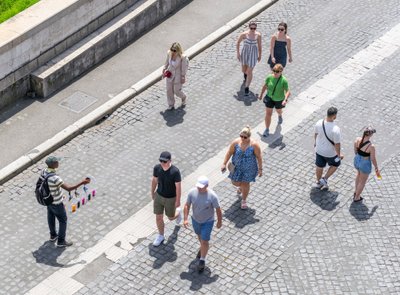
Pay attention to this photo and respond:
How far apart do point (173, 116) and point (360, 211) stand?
4198 millimetres

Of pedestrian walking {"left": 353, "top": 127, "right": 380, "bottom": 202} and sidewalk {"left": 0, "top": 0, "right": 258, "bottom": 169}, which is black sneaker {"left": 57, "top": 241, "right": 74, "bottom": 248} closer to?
sidewalk {"left": 0, "top": 0, "right": 258, "bottom": 169}

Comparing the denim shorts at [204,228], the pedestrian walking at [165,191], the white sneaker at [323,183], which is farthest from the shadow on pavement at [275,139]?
the denim shorts at [204,228]

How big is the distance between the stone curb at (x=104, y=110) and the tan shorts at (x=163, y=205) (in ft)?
9.87

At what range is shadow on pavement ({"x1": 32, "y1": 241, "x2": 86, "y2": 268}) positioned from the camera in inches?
585

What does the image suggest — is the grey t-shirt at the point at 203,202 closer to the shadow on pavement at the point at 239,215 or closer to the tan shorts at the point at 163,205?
the tan shorts at the point at 163,205

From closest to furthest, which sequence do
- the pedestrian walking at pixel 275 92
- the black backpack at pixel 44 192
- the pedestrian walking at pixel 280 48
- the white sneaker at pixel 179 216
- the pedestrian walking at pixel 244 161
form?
1. the black backpack at pixel 44 192
2. the white sneaker at pixel 179 216
3. the pedestrian walking at pixel 244 161
4. the pedestrian walking at pixel 275 92
5. the pedestrian walking at pixel 280 48

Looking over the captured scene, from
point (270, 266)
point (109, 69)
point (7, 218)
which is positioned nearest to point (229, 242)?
point (270, 266)

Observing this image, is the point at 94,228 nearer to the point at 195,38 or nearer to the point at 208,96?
the point at 208,96

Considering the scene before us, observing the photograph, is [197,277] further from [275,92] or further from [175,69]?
[175,69]

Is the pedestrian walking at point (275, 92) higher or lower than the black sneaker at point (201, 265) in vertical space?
higher

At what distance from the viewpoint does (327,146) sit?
16.0 m

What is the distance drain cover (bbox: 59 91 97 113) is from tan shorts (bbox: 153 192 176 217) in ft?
13.6

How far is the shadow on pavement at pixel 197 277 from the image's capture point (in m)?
14.4

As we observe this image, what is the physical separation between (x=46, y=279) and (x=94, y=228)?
133cm
